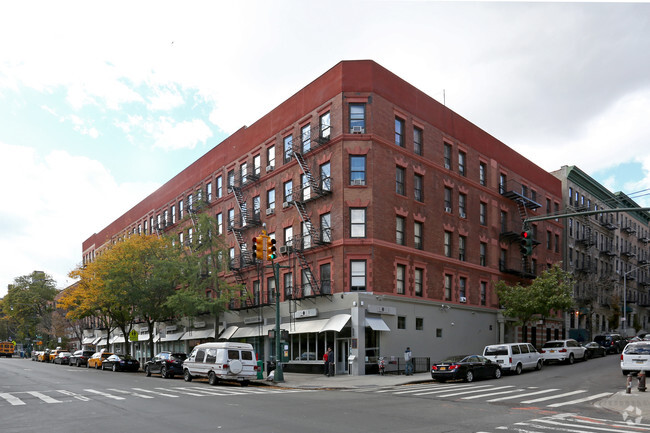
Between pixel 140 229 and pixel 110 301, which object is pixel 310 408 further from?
pixel 140 229

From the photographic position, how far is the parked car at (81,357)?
175 ft

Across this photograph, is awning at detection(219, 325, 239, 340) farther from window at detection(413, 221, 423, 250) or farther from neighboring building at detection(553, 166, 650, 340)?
neighboring building at detection(553, 166, 650, 340)

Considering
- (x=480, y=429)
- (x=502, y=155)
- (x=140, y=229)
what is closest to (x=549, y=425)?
(x=480, y=429)

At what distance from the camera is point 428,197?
39031 millimetres

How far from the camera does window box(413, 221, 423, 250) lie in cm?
3769

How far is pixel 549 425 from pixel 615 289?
62120 millimetres

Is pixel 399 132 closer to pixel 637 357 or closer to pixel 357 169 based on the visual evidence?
pixel 357 169

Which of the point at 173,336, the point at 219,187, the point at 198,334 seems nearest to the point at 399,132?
the point at 219,187

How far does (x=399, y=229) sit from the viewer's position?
36.6 meters

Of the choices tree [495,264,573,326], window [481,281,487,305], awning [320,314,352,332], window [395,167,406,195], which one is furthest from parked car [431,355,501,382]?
window [481,281,487,305]

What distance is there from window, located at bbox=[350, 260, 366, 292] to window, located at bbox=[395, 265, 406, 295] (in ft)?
8.88

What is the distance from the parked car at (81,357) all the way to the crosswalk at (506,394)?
123 feet

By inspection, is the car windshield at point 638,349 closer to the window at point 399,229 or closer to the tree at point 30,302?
the window at point 399,229

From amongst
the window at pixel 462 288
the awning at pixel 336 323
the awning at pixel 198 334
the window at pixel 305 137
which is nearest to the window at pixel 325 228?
the awning at pixel 336 323
